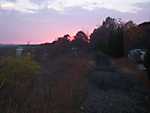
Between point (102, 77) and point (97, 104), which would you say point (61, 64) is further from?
point (97, 104)

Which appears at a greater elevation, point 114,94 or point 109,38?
point 109,38

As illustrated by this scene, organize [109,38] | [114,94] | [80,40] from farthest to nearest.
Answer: [80,40], [109,38], [114,94]

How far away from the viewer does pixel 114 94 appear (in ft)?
68.1

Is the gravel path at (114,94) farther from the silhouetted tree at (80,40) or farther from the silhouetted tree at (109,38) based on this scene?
the silhouetted tree at (80,40)

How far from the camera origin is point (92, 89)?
72.2ft

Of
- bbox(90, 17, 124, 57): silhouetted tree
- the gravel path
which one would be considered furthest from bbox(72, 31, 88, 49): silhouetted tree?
the gravel path

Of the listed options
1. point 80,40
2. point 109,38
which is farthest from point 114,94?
point 80,40

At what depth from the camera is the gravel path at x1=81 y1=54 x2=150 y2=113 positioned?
16.6m

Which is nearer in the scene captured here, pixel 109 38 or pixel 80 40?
pixel 109 38

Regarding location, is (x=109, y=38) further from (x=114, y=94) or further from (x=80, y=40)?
(x=114, y=94)

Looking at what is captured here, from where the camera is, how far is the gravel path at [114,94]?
16595mm

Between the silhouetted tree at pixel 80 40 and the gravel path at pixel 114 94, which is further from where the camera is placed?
the silhouetted tree at pixel 80 40

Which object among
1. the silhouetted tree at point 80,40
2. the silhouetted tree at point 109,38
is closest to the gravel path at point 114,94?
the silhouetted tree at point 109,38

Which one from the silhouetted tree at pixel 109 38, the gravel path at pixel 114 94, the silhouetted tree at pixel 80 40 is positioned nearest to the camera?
the gravel path at pixel 114 94
